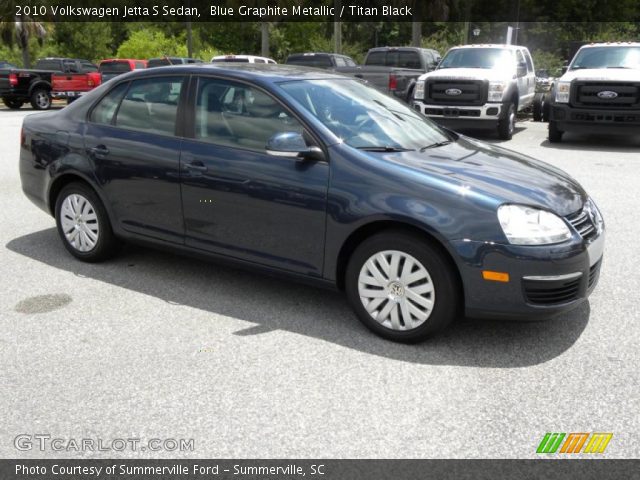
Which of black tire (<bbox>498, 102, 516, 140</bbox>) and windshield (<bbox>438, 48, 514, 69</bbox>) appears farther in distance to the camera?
windshield (<bbox>438, 48, 514, 69</bbox>)

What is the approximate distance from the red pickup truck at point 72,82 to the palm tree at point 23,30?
Answer: 12774 millimetres

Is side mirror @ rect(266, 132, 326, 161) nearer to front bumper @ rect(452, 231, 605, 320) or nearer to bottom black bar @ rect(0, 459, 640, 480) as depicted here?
front bumper @ rect(452, 231, 605, 320)

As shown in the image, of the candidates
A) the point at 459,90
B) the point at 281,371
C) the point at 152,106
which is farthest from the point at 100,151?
the point at 459,90

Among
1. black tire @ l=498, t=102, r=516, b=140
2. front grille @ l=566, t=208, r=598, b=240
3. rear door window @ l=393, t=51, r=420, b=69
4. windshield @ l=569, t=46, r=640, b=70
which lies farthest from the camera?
rear door window @ l=393, t=51, r=420, b=69

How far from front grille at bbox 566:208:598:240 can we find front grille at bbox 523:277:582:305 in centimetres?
31

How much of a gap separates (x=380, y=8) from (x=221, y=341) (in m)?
56.5

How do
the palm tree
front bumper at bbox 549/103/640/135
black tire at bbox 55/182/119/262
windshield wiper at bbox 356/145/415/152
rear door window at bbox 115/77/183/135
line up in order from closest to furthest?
windshield wiper at bbox 356/145/415/152 < rear door window at bbox 115/77/183/135 < black tire at bbox 55/182/119/262 < front bumper at bbox 549/103/640/135 < the palm tree

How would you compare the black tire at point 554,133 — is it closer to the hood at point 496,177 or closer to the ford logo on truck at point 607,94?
the ford logo on truck at point 607,94

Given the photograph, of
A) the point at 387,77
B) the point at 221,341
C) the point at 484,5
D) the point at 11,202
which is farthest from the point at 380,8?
the point at 221,341

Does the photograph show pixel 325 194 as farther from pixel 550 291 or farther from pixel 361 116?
pixel 550 291

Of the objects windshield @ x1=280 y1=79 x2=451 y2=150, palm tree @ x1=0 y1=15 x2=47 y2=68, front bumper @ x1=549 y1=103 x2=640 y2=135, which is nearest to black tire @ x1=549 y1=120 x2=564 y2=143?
front bumper @ x1=549 y1=103 x2=640 y2=135

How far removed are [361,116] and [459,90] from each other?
394 inches

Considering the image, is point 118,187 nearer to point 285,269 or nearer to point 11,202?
point 285,269

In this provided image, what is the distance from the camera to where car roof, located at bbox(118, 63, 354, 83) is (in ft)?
15.5
